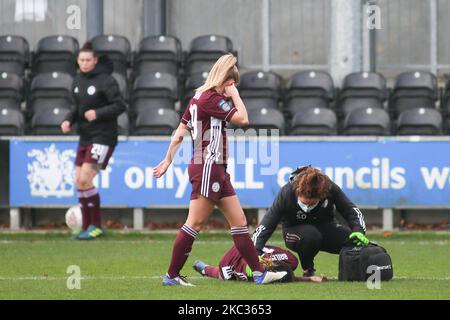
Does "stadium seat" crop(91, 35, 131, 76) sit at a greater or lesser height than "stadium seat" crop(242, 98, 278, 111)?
greater

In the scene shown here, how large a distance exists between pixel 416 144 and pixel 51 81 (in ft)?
17.5

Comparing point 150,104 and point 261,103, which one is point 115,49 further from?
point 261,103

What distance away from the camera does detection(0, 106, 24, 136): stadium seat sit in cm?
1752

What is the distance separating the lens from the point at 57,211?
57.1ft

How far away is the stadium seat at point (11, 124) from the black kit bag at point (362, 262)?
7571mm

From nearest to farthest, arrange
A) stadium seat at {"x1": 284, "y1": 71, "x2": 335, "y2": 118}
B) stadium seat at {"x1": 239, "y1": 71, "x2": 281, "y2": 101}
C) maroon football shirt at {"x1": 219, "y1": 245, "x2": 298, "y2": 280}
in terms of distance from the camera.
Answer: maroon football shirt at {"x1": 219, "y1": 245, "x2": 298, "y2": 280}, stadium seat at {"x1": 284, "y1": 71, "x2": 335, "y2": 118}, stadium seat at {"x1": 239, "y1": 71, "x2": 281, "y2": 101}

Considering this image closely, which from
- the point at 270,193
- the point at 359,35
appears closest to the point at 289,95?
the point at 359,35

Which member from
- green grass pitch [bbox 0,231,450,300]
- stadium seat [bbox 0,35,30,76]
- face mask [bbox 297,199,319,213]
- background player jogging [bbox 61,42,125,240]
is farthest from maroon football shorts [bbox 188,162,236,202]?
stadium seat [bbox 0,35,30,76]

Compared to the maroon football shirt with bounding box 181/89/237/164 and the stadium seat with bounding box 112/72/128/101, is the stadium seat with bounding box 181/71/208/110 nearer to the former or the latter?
the stadium seat with bounding box 112/72/128/101

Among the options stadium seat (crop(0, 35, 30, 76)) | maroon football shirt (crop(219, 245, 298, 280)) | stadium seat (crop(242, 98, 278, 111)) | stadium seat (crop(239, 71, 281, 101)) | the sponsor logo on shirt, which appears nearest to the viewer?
maroon football shirt (crop(219, 245, 298, 280))

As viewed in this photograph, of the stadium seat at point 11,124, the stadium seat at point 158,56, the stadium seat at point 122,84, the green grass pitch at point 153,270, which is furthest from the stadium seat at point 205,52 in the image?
the green grass pitch at point 153,270

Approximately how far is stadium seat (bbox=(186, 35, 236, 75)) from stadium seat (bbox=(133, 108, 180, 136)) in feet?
6.55
